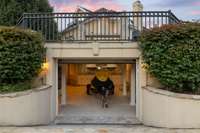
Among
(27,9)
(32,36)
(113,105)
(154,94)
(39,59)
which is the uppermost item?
(27,9)

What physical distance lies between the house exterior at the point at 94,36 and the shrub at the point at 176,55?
4.06 ft

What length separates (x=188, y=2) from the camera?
59.4 ft

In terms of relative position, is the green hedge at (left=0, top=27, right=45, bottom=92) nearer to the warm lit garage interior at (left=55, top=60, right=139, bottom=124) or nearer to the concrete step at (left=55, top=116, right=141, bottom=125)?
the concrete step at (left=55, top=116, right=141, bottom=125)

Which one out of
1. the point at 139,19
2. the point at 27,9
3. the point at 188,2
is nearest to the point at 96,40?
the point at 139,19

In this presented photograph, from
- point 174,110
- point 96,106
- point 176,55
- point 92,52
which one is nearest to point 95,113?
point 96,106

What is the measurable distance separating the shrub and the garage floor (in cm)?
254

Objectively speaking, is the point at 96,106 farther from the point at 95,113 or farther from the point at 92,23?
the point at 92,23

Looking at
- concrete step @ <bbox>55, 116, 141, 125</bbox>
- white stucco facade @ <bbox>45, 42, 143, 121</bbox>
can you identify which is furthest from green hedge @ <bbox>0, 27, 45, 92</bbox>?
concrete step @ <bbox>55, 116, 141, 125</bbox>

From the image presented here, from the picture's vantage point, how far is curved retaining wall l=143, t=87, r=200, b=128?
33.5 feet

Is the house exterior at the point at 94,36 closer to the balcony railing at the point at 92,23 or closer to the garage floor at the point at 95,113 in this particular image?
the balcony railing at the point at 92,23

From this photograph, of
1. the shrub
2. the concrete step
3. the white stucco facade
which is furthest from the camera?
the concrete step

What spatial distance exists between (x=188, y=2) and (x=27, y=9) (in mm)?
7882

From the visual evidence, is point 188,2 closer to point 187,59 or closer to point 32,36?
point 187,59

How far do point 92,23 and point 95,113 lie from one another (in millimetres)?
3467
